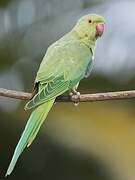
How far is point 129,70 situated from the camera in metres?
3.96

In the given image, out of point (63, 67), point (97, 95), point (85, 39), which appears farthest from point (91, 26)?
point (97, 95)

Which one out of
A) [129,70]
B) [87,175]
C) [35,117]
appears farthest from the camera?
[87,175]

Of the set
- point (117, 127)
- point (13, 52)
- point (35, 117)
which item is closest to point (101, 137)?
point (117, 127)

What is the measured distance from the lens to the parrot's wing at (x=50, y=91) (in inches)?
79.0

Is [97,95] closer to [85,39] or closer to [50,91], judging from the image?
[50,91]

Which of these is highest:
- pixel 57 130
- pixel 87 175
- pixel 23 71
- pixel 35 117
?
pixel 35 117

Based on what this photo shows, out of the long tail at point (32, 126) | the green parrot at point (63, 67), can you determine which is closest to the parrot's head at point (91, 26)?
the green parrot at point (63, 67)

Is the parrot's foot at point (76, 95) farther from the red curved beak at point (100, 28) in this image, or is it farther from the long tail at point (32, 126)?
the red curved beak at point (100, 28)

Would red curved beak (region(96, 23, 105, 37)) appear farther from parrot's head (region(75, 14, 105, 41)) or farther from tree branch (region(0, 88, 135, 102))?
tree branch (region(0, 88, 135, 102))

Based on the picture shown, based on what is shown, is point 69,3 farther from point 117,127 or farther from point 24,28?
point 117,127

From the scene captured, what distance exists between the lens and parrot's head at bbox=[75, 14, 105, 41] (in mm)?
2276

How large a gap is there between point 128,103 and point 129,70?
0.39 metres

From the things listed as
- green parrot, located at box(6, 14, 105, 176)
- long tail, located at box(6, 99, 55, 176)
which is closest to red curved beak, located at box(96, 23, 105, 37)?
green parrot, located at box(6, 14, 105, 176)

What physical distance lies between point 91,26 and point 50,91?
0.36 m
